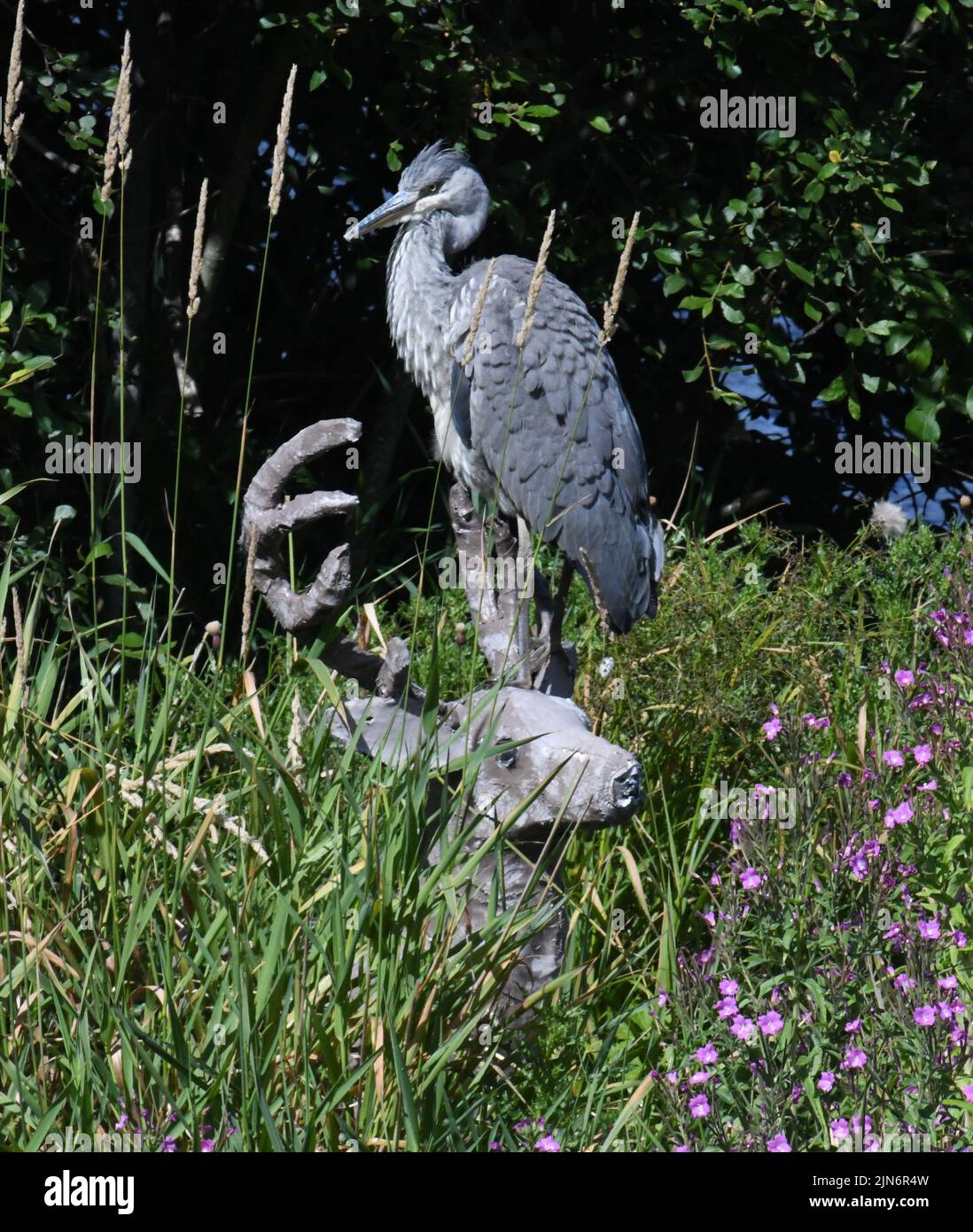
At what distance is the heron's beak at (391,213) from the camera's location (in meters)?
4.12

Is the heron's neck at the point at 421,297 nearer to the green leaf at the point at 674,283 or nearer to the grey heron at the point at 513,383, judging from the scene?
the grey heron at the point at 513,383

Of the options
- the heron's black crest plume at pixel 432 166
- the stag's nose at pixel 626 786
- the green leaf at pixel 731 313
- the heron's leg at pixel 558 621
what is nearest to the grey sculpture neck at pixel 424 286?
the heron's black crest plume at pixel 432 166

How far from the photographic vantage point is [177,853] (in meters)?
2.14

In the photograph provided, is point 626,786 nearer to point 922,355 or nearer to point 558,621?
point 558,621

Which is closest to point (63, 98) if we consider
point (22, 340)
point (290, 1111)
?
point (22, 340)

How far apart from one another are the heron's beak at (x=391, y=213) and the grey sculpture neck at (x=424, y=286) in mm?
86

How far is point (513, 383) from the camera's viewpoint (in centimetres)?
398

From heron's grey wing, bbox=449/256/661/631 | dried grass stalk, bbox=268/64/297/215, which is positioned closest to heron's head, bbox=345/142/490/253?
heron's grey wing, bbox=449/256/661/631

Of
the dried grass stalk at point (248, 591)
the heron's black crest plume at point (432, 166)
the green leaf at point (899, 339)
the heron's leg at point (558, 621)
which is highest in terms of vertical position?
the heron's black crest plume at point (432, 166)

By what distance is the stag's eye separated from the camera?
2.42 meters

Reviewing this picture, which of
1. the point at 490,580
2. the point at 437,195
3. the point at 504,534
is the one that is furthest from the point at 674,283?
the point at 490,580

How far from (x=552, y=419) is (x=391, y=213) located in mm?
792

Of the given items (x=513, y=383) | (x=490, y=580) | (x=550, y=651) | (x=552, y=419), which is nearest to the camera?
(x=550, y=651)

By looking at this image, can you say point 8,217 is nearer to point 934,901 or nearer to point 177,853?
point 177,853
